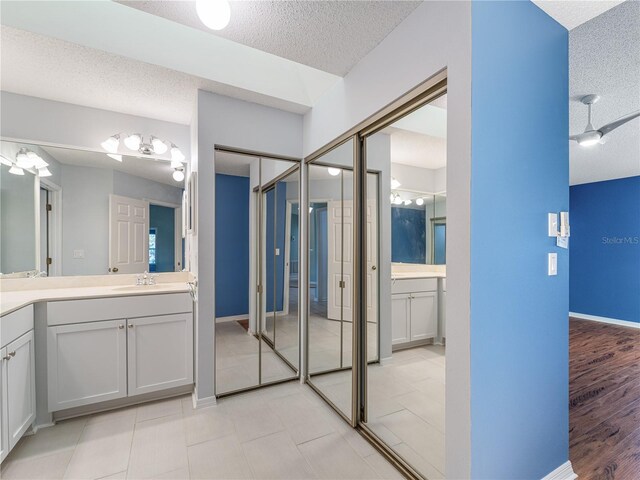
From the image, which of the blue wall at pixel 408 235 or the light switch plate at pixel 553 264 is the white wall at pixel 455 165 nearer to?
the blue wall at pixel 408 235

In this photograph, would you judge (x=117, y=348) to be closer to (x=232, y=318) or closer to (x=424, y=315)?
(x=232, y=318)

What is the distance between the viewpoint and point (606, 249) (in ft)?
17.5

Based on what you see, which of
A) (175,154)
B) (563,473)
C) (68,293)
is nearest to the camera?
(563,473)

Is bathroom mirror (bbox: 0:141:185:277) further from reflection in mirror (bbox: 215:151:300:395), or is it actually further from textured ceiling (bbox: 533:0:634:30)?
textured ceiling (bbox: 533:0:634:30)

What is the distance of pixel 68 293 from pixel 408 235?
261 centimetres

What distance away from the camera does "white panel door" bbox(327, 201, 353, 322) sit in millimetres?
2311

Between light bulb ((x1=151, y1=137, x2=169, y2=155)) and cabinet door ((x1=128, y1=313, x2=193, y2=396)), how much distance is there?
1561 millimetres

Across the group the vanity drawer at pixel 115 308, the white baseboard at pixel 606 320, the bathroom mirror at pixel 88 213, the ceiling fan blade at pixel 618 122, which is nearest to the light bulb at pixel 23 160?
the bathroom mirror at pixel 88 213

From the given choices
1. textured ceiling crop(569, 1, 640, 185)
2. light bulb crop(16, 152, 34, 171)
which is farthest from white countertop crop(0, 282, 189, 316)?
textured ceiling crop(569, 1, 640, 185)

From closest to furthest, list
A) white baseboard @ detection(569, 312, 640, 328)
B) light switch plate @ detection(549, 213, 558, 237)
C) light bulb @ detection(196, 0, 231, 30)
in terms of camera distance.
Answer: light bulb @ detection(196, 0, 231, 30)
light switch plate @ detection(549, 213, 558, 237)
white baseboard @ detection(569, 312, 640, 328)

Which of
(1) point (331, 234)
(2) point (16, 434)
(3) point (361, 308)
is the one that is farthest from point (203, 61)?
(2) point (16, 434)

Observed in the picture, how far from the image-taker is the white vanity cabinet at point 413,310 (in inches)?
70.6

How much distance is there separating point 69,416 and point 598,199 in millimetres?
8059

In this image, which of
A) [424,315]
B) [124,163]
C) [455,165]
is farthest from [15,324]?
[455,165]
